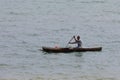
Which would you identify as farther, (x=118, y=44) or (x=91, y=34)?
(x=91, y=34)

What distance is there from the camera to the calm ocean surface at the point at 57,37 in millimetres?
36969

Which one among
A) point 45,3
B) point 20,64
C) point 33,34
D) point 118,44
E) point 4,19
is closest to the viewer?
point 20,64

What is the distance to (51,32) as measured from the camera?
53.1 meters

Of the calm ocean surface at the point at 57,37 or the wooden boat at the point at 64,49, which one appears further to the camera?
the wooden boat at the point at 64,49

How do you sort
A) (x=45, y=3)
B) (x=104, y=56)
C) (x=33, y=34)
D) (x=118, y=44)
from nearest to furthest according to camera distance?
(x=104, y=56) → (x=118, y=44) → (x=33, y=34) → (x=45, y=3)

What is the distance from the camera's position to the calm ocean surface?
37.0 meters

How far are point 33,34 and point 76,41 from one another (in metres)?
9.23

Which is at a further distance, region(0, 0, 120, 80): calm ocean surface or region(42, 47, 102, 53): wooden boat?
region(42, 47, 102, 53): wooden boat

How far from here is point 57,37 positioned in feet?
165

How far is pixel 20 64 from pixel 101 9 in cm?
3578

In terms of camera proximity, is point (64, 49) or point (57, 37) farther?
point (57, 37)

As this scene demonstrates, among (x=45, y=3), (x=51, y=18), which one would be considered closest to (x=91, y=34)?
(x=51, y=18)

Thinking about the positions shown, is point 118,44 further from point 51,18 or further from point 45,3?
point 45,3

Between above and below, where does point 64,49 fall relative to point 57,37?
below
